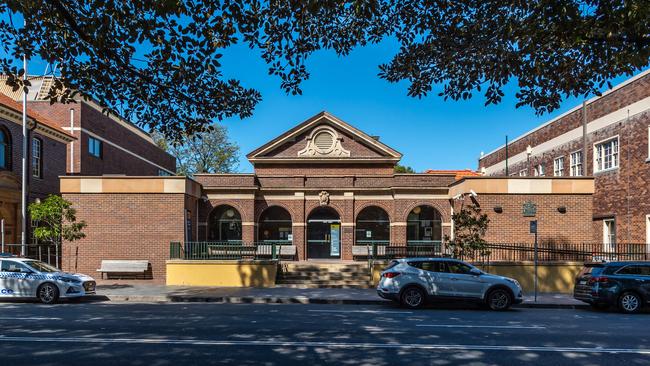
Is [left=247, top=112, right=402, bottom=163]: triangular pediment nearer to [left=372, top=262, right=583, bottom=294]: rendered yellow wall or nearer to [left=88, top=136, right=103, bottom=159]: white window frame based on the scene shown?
[left=372, top=262, right=583, bottom=294]: rendered yellow wall

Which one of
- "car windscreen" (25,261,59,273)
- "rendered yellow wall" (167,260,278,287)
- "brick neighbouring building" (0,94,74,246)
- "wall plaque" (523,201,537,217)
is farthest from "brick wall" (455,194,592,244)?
"brick neighbouring building" (0,94,74,246)

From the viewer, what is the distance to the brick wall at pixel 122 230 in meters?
20.0

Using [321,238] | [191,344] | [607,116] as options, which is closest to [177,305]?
[191,344]

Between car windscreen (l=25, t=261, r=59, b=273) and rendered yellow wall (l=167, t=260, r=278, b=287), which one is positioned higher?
car windscreen (l=25, t=261, r=59, b=273)

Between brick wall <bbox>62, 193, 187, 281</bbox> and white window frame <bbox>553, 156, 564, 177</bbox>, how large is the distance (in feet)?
78.4

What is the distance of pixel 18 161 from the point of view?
2512cm

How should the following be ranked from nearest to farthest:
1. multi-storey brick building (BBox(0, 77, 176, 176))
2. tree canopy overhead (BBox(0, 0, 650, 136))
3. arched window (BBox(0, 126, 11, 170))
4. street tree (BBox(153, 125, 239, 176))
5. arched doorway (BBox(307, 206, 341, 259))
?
tree canopy overhead (BBox(0, 0, 650, 136)) → arched window (BBox(0, 126, 11, 170)) → arched doorway (BBox(307, 206, 341, 259)) → multi-storey brick building (BBox(0, 77, 176, 176)) → street tree (BBox(153, 125, 239, 176))

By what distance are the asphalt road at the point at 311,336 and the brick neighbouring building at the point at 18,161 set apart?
13310 mm

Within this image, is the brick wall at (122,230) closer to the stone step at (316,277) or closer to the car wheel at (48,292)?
the stone step at (316,277)

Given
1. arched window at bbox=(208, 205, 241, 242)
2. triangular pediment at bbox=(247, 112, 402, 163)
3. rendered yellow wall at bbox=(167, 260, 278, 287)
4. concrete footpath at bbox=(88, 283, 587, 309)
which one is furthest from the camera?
triangular pediment at bbox=(247, 112, 402, 163)

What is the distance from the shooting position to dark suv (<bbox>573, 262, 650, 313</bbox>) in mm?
13812

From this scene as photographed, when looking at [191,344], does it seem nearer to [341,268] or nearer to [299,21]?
[299,21]

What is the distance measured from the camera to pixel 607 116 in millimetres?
25578

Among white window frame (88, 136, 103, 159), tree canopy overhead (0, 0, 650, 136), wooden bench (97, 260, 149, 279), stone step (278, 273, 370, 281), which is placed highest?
white window frame (88, 136, 103, 159)
